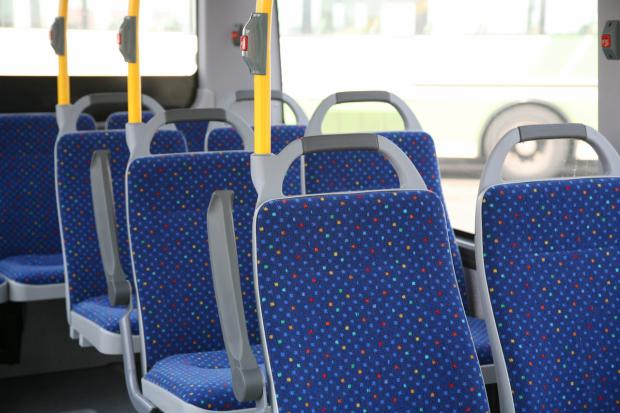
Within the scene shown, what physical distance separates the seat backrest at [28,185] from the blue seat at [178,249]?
164 centimetres

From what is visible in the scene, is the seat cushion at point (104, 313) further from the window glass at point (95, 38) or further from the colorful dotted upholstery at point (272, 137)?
the window glass at point (95, 38)

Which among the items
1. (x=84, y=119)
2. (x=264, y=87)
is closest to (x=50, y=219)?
(x=84, y=119)

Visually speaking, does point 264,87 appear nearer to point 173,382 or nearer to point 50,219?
point 173,382

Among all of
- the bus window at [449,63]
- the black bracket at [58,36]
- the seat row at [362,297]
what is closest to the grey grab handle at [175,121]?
the seat row at [362,297]

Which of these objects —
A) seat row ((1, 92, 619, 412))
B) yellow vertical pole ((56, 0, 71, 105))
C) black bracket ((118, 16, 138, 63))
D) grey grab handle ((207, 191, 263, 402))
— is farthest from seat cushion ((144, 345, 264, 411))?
Answer: yellow vertical pole ((56, 0, 71, 105))

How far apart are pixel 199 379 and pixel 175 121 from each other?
36.5 inches

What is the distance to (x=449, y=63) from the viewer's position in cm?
583

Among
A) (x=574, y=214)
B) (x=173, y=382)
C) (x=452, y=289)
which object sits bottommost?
(x=173, y=382)

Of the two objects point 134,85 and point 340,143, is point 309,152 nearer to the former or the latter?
point 340,143

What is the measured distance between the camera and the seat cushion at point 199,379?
251 centimetres

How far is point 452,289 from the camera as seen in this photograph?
2061mm

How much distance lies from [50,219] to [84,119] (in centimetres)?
47

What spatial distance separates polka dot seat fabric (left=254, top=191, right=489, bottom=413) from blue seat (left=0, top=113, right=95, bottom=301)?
7.87 feet

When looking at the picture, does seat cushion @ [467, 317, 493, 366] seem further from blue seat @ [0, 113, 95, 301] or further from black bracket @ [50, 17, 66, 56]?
black bracket @ [50, 17, 66, 56]
